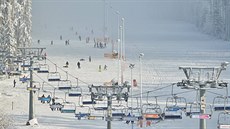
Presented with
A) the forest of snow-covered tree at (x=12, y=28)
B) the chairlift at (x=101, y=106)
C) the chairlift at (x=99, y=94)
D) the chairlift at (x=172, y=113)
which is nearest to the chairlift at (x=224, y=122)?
the chairlift at (x=172, y=113)

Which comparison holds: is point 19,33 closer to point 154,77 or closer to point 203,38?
Answer: point 154,77

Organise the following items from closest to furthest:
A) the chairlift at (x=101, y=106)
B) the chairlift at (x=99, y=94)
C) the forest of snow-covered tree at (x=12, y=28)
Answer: the chairlift at (x=99, y=94), the chairlift at (x=101, y=106), the forest of snow-covered tree at (x=12, y=28)

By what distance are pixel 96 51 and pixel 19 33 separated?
20743 mm

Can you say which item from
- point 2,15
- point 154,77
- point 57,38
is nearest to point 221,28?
point 57,38

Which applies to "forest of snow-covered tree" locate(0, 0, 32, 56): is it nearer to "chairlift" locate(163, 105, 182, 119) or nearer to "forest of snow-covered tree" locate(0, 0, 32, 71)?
"forest of snow-covered tree" locate(0, 0, 32, 71)

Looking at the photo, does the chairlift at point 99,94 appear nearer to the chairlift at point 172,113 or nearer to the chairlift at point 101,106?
the chairlift at point 101,106

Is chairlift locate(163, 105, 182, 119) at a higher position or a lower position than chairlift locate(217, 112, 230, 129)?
higher

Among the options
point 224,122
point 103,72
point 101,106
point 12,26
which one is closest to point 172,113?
point 224,122

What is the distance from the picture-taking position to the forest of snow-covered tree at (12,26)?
2095 inches

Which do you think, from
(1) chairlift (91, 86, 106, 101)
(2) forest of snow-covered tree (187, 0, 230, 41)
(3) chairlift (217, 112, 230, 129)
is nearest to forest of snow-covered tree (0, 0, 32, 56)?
(3) chairlift (217, 112, 230, 129)

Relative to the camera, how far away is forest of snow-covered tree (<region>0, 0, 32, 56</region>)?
5322 cm

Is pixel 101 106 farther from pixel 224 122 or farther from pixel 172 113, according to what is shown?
pixel 172 113

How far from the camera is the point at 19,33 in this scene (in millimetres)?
61812

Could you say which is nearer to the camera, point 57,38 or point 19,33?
point 19,33
